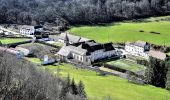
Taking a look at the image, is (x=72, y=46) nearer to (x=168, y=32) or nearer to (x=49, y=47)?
(x=49, y=47)

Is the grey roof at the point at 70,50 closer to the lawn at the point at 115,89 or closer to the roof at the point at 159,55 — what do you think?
the lawn at the point at 115,89

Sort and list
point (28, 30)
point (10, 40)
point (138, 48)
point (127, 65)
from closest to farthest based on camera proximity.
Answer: point (127, 65), point (138, 48), point (10, 40), point (28, 30)

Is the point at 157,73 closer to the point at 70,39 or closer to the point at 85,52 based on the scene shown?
the point at 85,52

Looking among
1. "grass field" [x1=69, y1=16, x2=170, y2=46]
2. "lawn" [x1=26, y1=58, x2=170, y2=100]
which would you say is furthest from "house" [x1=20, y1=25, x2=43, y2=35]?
"lawn" [x1=26, y1=58, x2=170, y2=100]

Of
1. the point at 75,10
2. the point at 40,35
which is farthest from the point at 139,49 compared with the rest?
the point at 75,10

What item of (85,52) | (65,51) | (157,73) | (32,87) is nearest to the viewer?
Result: (32,87)

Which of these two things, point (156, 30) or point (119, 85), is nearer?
point (119, 85)

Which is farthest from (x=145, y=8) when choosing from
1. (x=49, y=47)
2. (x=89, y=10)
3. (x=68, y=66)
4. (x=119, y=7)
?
(x=68, y=66)
